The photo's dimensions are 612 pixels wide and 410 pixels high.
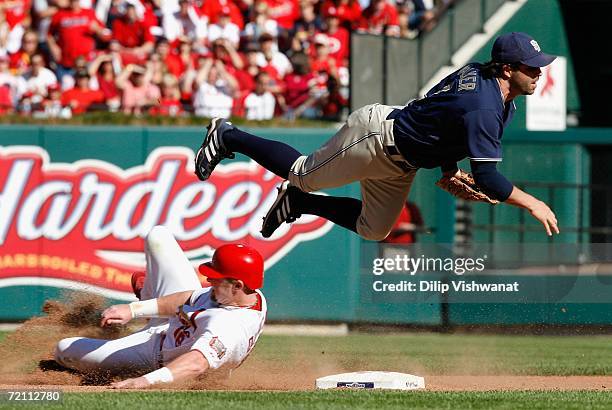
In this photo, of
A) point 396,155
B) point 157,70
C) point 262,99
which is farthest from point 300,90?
point 396,155

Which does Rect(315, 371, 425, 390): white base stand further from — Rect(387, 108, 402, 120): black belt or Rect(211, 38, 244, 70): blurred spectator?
Rect(211, 38, 244, 70): blurred spectator

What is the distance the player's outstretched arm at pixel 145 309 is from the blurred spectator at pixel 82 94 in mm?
6810

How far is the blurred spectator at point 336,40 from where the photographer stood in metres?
15.2

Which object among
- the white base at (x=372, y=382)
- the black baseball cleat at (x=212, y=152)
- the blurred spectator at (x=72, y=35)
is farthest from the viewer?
the blurred spectator at (x=72, y=35)

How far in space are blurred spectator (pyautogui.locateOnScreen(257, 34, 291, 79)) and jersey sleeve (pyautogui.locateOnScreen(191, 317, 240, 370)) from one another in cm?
816

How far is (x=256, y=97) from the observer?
1405cm

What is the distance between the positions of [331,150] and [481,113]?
1176mm

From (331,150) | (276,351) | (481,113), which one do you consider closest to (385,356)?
(276,351)

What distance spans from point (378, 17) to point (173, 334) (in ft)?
31.1

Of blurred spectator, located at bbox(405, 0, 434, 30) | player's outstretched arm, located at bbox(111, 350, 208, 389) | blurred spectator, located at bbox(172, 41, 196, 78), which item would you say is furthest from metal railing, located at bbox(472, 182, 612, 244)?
player's outstretched arm, located at bbox(111, 350, 208, 389)

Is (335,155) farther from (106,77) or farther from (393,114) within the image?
(106,77)

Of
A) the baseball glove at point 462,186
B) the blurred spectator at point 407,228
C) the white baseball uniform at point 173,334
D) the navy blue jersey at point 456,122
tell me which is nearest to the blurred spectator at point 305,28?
the blurred spectator at point 407,228

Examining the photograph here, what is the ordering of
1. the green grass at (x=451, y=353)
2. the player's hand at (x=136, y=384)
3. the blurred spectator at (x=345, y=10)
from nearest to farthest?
the player's hand at (x=136, y=384)
the green grass at (x=451, y=353)
the blurred spectator at (x=345, y=10)

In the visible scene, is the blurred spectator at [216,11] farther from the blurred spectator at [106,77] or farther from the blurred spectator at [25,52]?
the blurred spectator at [25,52]
